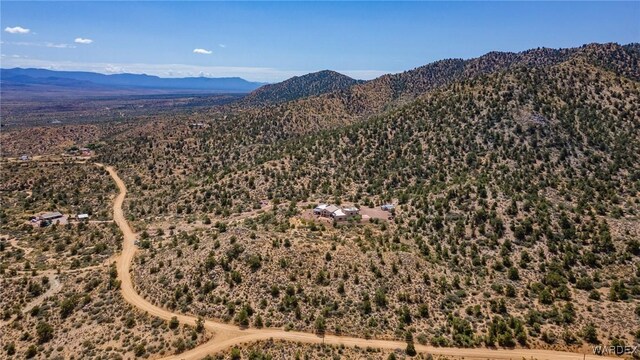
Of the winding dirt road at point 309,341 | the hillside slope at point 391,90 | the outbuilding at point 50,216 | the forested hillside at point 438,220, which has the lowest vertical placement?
the outbuilding at point 50,216

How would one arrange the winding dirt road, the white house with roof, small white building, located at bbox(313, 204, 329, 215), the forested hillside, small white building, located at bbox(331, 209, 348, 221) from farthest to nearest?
small white building, located at bbox(313, 204, 329, 215) < the white house with roof < small white building, located at bbox(331, 209, 348, 221) < the forested hillside < the winding dirt road

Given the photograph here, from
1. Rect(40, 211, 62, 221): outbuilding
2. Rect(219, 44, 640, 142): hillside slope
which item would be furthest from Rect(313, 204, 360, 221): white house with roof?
Rect(219, 44, 640, 142): hillside slope

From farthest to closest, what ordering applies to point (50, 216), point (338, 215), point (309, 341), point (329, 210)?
point (50, 216) → point (329, 210) → point (338, 215) → point (309, 341)

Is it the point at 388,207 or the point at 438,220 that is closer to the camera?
the point at 438,220

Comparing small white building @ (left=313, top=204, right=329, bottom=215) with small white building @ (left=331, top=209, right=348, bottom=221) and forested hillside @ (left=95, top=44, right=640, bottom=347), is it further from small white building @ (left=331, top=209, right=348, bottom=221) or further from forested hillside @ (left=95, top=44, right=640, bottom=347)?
forested hillside @ (left=95, top=44, right=640, bottom=347)

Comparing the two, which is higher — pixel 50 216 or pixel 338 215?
pixel 338 215

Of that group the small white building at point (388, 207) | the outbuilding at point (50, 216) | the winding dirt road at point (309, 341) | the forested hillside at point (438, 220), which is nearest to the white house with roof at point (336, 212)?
the forested hillside at point (438, 220)

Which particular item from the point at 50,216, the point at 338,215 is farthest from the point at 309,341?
the point at 50,216

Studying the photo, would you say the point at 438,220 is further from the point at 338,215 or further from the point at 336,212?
the point at 336,212

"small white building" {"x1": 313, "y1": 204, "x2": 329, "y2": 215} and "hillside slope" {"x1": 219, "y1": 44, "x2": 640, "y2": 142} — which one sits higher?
"hillside slope" {"x1": 219, "y1": 44, "x2": 640, "y2": 142}

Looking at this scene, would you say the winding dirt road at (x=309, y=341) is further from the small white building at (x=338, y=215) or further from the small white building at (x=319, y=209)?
the small white building at (x=319, y=209)

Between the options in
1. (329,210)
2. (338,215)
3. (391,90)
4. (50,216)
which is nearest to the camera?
(338,215)

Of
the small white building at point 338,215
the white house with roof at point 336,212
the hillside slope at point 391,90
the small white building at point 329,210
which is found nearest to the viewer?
the small white building at point 338,215
